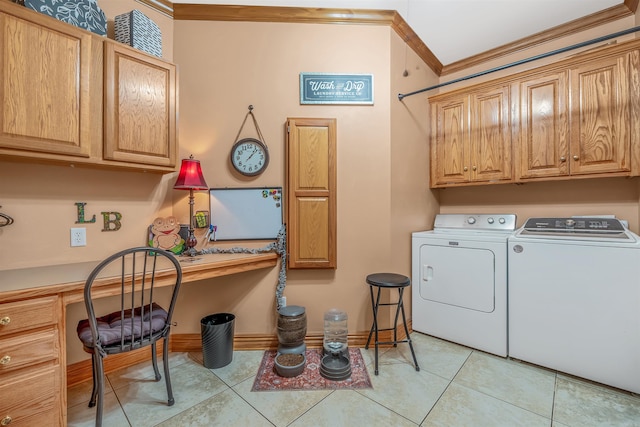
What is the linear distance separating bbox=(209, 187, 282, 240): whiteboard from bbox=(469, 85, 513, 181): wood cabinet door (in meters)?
1.86

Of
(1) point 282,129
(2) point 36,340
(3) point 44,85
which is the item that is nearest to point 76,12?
(3) point 44,85

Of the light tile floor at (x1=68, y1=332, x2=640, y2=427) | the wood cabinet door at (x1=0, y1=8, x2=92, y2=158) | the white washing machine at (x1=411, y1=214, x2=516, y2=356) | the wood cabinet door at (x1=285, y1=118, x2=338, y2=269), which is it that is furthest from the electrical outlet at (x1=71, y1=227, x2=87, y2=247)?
the white washing machine at (x1=411, y1=214, x2=516, y2=356)

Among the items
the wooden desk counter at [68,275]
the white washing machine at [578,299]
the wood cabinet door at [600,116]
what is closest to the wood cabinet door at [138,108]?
the wooden desk counter at [68,275]

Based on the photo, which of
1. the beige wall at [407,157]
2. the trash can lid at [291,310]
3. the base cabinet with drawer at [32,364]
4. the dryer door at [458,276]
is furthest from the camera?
the beige wall at [407,157]

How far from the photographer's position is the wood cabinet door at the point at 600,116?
188cm

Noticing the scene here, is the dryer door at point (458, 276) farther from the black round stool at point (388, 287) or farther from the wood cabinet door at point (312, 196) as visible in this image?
the wood cabinet door at point (312, 196)

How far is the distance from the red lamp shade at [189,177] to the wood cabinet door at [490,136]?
240 centimetres

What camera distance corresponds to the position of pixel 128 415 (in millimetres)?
1515

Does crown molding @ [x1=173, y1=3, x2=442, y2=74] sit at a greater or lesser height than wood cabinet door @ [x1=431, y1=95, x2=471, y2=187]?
greater

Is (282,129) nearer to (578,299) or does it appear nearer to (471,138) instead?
(471,138)

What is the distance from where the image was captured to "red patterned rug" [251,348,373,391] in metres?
1.73

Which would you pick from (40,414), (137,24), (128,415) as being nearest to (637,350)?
(128,415)

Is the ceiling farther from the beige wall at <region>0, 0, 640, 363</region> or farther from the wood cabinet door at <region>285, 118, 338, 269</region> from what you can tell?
the wood cabinet door at <region>285, 118, 338, 269</region>

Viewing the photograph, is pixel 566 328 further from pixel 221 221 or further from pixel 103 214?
pixel 103 214
